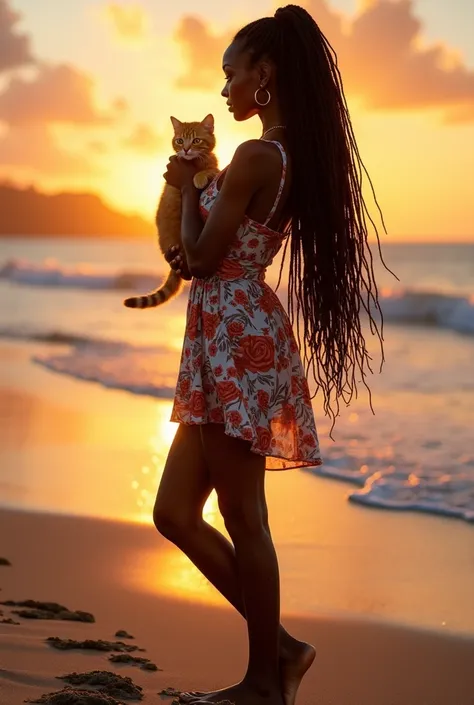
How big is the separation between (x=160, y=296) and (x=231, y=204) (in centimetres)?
69

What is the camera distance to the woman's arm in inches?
127

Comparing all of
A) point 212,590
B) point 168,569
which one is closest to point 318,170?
point 212,590

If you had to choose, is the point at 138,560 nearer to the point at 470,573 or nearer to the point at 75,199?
the point at 470,573

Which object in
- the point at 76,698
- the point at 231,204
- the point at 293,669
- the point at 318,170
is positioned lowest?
the point at 76,698

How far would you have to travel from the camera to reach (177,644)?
4355 millimetres

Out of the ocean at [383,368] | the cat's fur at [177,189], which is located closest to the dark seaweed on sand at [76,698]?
the cat's fur at [177,189]

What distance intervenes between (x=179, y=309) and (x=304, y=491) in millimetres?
16373

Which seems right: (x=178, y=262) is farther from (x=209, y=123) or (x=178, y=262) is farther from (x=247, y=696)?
(x=247, y=696)

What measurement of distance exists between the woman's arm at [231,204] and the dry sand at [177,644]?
1408 mm

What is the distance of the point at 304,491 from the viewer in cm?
705

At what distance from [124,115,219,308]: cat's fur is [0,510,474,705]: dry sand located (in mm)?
1262

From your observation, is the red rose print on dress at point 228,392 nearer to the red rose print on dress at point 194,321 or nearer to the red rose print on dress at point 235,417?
the red rose print on dress at point 235,417

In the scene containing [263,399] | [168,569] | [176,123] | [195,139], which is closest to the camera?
[263,399]

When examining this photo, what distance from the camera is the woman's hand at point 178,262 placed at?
346 centimetres
